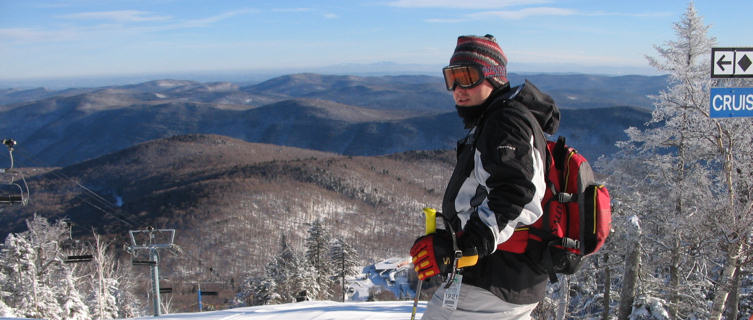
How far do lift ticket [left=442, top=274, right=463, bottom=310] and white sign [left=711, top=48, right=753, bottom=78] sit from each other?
427 centimetres

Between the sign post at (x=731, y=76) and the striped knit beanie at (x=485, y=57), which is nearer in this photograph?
the striped knit beanie at (x=485, y=57)

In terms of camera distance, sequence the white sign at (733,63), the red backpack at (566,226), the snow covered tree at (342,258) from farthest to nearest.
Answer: the snow covered tree at (342,258) → the white sign at (733,63) → the red backpack at (566,226)

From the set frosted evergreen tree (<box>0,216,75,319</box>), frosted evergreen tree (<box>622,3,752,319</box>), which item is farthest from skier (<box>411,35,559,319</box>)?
frosted evergreen tree (<box>0,216,75,319</box>)

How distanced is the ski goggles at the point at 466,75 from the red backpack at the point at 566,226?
0.58m

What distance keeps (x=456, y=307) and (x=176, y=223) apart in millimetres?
127521

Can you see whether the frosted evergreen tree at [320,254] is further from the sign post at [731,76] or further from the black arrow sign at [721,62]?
the black arrow sign at [721,62]

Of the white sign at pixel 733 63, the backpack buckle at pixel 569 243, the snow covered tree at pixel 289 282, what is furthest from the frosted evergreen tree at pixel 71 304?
the white sign at pixel 733 63

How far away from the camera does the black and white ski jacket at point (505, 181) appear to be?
7.82ft

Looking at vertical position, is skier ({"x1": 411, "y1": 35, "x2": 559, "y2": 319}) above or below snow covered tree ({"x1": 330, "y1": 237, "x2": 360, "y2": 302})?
above

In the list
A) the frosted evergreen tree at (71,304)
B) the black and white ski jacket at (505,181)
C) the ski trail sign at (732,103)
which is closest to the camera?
the black and white ski jacket at (505,181)

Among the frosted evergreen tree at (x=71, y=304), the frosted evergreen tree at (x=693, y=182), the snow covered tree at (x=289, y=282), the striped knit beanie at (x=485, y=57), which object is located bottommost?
the snow covered tree at (x=289, y=282)

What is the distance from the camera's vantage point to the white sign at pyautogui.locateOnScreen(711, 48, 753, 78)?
16.8ft

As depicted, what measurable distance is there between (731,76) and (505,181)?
426 centimetres

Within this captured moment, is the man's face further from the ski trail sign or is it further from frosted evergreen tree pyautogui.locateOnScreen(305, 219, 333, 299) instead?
frosted evergreen tree pyautogui.locateOnScreen(305, 219, 333, 299)
